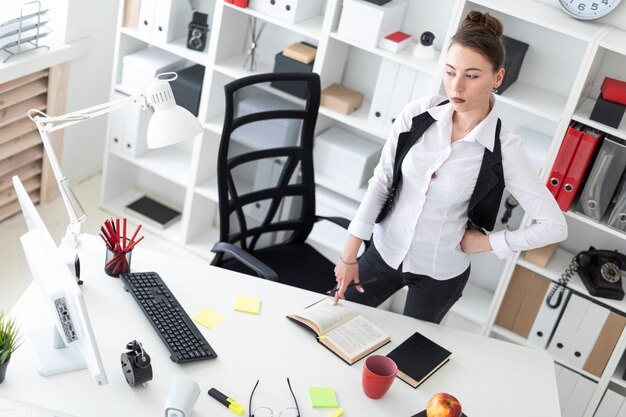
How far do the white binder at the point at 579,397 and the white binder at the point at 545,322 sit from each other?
0.73 feet

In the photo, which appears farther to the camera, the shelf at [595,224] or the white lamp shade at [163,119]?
the shelf at [595,224]

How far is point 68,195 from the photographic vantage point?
7.75 feet

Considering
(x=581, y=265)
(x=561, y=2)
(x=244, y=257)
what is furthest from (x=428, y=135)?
(x=581, y=265)

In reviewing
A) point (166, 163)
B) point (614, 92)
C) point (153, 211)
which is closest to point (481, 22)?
point (614, 92)

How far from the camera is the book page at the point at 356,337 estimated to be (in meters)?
2.52

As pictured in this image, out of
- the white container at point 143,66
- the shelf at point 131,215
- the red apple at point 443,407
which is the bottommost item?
the shelf at point 131,215

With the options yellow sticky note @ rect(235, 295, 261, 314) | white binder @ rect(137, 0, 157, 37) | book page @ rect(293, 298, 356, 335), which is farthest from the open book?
white binder @ rect(137, 0, 157, 37)

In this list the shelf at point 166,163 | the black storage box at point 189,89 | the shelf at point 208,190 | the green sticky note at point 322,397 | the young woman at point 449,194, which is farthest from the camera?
the shelf at point 166,163

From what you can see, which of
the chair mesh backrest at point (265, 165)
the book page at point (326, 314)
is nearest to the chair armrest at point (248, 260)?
the chair mesh backrest at point (265, 165)

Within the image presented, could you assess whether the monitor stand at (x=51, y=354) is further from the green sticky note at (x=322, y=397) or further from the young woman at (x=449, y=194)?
the young woman at (x=449, y=194)

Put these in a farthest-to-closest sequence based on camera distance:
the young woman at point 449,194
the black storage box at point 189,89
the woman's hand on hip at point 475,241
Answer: the black storage box at point 189,89
the woman's hand on hip at point 475,241
the young woman at point 449,194

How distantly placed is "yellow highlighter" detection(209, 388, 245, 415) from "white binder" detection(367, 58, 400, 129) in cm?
175

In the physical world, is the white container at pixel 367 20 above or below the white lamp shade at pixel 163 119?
above

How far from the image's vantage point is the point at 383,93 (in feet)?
11.8
